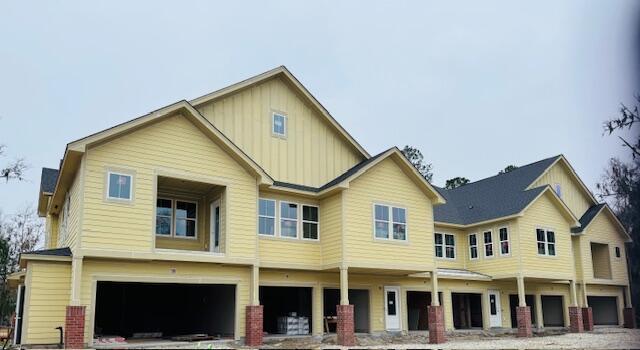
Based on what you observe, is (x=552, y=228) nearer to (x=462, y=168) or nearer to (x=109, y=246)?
(x=109, y=246)

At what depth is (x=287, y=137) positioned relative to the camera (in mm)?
22625

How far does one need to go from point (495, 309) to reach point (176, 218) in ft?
55.7

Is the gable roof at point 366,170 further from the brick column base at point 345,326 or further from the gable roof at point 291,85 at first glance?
the brick column base at point 345,326

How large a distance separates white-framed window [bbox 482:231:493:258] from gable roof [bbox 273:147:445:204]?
6.54 m

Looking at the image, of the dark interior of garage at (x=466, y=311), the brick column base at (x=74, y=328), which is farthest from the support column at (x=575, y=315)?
the brick column base at (x=74, y=328)

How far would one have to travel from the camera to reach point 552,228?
28.0m

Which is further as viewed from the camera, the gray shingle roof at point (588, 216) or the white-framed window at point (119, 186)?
the gray shingle roof at point (588, 216)

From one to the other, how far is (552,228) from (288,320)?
14.4 meters

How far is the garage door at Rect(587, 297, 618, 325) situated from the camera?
111ft

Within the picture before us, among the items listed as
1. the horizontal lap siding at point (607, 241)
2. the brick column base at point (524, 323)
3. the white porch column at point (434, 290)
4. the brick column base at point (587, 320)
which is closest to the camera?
the white porch column at point (434, 290)

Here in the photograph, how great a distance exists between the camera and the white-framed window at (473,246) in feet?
96.1

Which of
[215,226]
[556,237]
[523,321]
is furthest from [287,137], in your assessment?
[556,237]

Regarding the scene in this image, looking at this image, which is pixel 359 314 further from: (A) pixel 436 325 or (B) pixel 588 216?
(B) pixel 588 216

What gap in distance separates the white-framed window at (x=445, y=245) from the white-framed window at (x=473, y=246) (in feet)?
2.72
